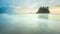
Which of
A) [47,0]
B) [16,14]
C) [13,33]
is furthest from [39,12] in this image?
[13,33]

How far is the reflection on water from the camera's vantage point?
1310mm

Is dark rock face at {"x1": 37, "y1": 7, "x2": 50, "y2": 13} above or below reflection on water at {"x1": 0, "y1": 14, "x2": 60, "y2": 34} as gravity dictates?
above

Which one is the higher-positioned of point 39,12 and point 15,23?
point 39,12

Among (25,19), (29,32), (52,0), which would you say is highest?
(52,0)

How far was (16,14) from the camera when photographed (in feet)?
4.68

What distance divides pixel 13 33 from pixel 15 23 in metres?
0.15

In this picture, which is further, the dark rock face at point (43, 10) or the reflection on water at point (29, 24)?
the dark rock face at point (43, 10)

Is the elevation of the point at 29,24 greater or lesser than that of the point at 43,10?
lesser

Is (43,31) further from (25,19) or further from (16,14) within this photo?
(16,14)

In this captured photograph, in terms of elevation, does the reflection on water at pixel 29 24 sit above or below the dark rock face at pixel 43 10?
below

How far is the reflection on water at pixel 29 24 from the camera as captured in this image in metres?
1.31

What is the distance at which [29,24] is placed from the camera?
4.51 feet

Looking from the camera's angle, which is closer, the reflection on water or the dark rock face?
the reflection on water

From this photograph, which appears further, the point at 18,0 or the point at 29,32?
the point at 18,0
